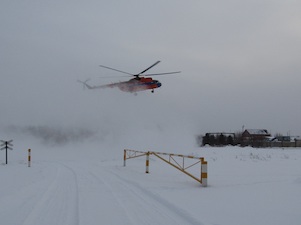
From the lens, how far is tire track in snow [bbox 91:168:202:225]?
5.66 m

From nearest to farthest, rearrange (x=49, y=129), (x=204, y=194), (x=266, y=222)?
(x=266, y=222), (x=204, y=194), (x=49, y=129)

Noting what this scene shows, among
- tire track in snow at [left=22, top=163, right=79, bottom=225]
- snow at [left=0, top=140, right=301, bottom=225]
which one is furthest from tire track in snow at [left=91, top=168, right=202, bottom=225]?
tire track in snow at [left=22, top=163, right=79, bottom=225]

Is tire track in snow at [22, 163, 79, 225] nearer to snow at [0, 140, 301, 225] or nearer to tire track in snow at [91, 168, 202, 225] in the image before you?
snow at [0, 140, 301, 225]

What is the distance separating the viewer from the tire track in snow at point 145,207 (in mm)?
5656

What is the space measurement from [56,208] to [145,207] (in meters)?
1.89

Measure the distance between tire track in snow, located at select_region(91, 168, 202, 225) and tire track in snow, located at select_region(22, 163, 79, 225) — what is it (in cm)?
105

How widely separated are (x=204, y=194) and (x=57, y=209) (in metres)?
Result: 3.94

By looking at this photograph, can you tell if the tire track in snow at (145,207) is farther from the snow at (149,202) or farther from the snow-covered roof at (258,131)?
the snow-covered roof at (258,131)

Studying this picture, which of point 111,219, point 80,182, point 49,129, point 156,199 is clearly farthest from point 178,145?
point 111,219

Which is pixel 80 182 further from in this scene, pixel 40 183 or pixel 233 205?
pixel 233 205

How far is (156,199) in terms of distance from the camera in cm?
782

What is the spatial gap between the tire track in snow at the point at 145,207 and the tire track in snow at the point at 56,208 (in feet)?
3.45

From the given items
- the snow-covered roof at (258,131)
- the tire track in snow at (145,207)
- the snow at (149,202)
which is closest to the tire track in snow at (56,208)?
the snow at (149,202)

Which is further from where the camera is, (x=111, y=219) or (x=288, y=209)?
(x=288, y=209)
